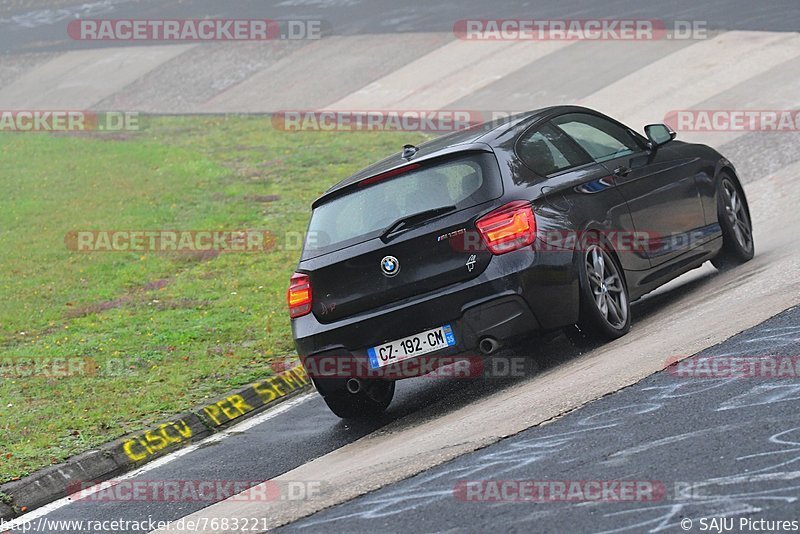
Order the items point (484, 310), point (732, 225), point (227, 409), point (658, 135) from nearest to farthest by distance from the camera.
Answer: point (484, 310)
point (227, 409)
point (658, 135)
point (732, 225)

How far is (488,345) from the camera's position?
26.5 feet

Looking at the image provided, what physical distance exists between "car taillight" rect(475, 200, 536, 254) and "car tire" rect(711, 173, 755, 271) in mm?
2931

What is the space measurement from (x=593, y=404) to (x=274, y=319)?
528 cm

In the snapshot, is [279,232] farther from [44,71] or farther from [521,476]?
[44,71]

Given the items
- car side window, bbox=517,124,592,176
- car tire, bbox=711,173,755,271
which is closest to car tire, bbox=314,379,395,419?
car side window, bbox=517,124,592,176

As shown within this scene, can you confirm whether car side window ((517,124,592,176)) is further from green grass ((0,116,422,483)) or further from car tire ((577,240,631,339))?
green grass ((0,116,422,483))

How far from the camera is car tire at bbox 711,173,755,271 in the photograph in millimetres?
10547

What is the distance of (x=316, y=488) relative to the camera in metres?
6.89

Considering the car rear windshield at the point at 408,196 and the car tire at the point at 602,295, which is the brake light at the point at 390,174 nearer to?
the car rear windshield at the point at 408,196

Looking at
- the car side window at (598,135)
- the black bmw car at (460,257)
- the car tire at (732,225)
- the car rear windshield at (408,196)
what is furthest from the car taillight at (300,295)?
the car tire at (732,225)

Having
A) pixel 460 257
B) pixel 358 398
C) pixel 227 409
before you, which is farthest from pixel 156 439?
pixel 460 257

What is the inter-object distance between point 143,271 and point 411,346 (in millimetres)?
7272

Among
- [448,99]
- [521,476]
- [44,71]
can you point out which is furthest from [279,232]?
[44,71]

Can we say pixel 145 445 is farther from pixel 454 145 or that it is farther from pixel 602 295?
pixel 602 295
